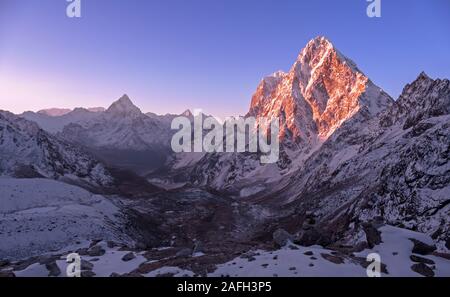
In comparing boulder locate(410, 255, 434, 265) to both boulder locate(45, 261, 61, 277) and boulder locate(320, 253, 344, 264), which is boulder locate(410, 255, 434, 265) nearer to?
boulder locate(320, 253, 344, 264)

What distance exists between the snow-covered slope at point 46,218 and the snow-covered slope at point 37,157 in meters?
51.4

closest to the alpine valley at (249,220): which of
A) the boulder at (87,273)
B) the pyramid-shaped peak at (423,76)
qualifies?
the boulder at (87,273)

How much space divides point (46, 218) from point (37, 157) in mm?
99463

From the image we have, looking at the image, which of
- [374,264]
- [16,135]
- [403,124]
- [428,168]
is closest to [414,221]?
[428,168]

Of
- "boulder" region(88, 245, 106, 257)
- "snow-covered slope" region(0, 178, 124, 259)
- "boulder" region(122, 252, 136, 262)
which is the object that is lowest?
"snow-covered slope" region(0, 178, 124, 259)

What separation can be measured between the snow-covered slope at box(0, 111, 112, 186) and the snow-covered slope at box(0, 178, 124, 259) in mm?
51364

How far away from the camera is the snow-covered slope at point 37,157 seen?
14038 cm

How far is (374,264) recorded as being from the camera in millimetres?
26531

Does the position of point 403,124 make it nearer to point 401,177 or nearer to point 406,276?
point 401,177

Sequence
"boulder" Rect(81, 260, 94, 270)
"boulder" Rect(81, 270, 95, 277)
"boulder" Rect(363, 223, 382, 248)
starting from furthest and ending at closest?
"boulder" Rect(81, 260, 94, 270) → "boulder" Rect(363, 223, 382, 248) → "boulder" Rect(81, 270, 95, 277)

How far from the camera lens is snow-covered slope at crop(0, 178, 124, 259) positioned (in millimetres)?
54469

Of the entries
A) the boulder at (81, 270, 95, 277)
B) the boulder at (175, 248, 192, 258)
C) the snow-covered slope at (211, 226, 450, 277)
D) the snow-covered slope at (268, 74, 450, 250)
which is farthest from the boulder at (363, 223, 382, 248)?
the boulder at (81, 270, 95, 277)

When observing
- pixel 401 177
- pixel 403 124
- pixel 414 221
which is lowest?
pixel 414 221
